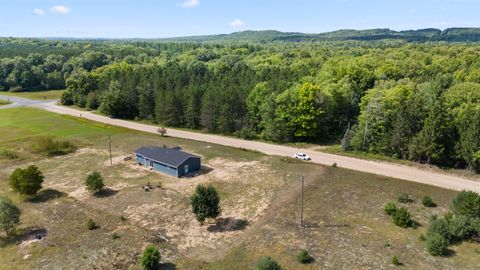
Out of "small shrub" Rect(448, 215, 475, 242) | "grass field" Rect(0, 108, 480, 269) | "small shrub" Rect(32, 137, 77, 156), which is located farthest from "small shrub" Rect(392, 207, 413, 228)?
"small shrub" Rect(32, 137, 77, 156)

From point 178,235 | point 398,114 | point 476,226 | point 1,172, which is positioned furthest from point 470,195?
point 1,172

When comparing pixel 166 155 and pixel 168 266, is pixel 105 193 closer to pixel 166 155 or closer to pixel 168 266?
pixel 166 155

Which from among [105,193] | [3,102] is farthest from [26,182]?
[3,102]

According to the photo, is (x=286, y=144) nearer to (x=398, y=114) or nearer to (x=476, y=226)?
(x=398, y=114)

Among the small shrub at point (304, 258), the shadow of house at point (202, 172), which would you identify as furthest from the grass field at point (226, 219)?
the small shrub at point (304, 258)

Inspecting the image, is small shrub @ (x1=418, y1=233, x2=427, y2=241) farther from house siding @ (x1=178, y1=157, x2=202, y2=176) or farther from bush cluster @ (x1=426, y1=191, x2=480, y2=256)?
house siding @ (x1=178, y1=157, x2=202, y2=176)

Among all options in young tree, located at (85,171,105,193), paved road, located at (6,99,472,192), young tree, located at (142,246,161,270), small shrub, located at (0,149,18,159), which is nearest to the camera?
young tree, located at (142,246,161,270)
